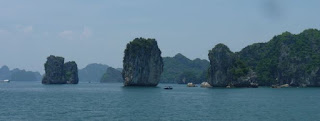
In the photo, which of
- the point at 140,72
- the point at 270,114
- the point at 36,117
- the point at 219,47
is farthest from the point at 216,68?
the point at 36,117

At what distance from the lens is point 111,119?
188ft

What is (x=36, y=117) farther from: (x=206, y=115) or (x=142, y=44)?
(x=142, y=44)

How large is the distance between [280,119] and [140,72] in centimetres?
12816

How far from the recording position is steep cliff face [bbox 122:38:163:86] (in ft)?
604

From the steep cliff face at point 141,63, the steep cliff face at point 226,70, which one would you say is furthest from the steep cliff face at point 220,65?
the steep cliff face at point 141,63

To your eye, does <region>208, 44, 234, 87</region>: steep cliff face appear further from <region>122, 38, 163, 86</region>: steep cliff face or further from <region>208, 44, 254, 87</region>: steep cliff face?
<region>122, 38, 163, 86</region>: steep cliff face

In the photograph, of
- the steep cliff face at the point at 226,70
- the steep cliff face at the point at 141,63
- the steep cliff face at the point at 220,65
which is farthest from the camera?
the steep cliff face at the point at 220,65

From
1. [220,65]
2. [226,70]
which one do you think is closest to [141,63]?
[220,65]

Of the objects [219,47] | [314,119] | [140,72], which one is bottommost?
[314,119]

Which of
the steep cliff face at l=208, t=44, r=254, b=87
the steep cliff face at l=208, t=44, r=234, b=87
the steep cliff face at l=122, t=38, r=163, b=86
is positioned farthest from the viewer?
the steep cliff face at l=208, t=44, r=234, b=87

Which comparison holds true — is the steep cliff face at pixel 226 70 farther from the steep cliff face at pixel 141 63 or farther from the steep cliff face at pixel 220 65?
the steep cliff face at pixel 141 63

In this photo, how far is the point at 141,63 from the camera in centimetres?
18562

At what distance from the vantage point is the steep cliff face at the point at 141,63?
604 feet

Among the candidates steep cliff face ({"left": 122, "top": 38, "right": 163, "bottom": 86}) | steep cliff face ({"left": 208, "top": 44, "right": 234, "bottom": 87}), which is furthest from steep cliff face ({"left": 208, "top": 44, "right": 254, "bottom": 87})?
steep cliff face ({"left": 122, "top": 38, "right": 163, "bottom": 86})
